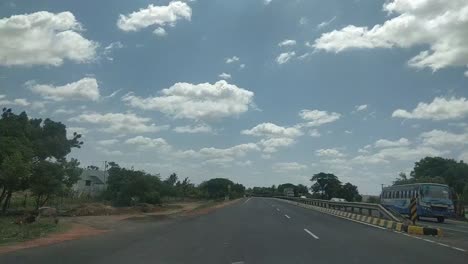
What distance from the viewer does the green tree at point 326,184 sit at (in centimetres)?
15430

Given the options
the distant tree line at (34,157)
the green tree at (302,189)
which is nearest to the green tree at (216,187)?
the green tree at (302,189)

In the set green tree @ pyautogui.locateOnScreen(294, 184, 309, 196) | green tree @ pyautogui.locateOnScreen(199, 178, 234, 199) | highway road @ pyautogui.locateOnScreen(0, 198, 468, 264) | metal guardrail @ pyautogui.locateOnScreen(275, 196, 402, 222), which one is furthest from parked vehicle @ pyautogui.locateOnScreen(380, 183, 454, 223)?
green tree @ pyautogui.locateOnScreen(294, 184, 309, 196)

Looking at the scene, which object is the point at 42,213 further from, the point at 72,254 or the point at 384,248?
the point at 384,248

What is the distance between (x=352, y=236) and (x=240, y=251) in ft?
24.6

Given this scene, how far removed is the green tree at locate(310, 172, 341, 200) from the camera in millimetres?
154300

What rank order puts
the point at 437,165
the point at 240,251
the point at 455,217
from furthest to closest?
the point at 437,165 → the point at 455,217 → the point at 240,251

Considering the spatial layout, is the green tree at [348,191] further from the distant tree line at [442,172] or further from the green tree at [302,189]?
the distant tree line at [442,172]

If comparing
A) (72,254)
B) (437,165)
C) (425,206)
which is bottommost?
(72,254)

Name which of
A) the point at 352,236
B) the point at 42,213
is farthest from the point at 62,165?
the point at 352,236

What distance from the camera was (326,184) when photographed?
523 ft

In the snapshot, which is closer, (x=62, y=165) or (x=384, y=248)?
(x=384, y=248)

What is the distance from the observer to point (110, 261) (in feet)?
43.9

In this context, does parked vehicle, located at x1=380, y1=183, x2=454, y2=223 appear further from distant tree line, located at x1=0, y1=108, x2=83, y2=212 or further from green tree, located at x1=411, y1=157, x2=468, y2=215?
green tree, located at x1=411, y1=157, x2=468, y2=215

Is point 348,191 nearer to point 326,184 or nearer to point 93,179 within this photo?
point 326,184
